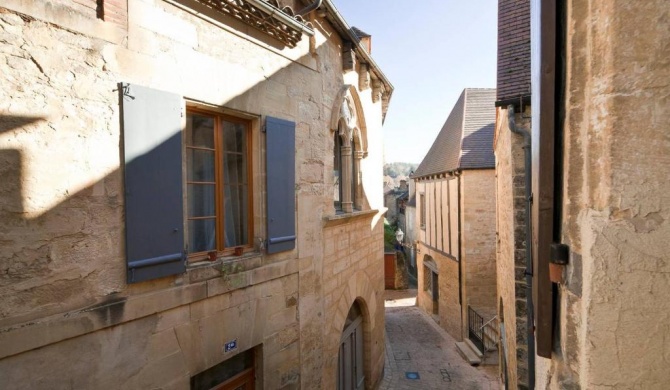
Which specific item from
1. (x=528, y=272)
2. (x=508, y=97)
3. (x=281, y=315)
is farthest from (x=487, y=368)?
(x=281, y=315)

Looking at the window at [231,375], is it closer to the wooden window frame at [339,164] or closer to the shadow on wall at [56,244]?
the shadow on wall at [56,244]

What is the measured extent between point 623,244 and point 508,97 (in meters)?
5.18

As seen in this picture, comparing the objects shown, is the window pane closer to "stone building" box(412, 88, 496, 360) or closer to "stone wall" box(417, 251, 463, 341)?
"stone building" box(412, 88, 496, 360)

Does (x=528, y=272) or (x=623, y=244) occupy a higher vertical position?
(x=623, y=244)

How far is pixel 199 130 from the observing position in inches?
141

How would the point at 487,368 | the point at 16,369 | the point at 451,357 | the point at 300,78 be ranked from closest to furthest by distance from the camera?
the point at 16,369
the point at 300,78
the point at 487,368
the point at 451,357

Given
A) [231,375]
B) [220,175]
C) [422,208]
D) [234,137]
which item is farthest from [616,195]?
[422,208]

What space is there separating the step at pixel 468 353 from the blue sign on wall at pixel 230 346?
27.3 feet

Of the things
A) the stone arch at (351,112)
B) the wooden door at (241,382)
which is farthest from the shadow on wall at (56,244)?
the stone arch at (351,112)

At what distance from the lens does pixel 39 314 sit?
2.39m

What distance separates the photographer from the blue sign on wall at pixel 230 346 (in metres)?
3.61

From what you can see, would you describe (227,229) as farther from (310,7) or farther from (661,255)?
(661,255)

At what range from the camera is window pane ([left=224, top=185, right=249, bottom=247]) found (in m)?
3.87

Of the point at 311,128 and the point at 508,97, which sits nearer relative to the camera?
the point at 311,128
